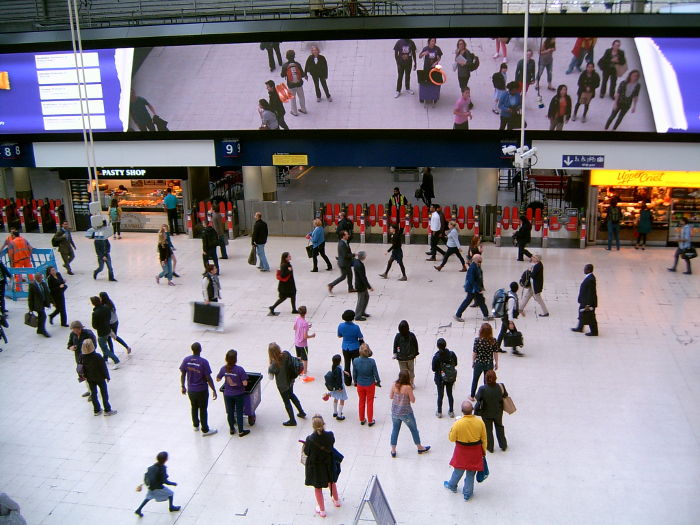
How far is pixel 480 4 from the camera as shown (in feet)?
77.2

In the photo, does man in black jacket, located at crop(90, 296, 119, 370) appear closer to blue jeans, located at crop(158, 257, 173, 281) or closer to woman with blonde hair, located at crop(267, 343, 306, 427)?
woman with blonde hair, located at crop(267, 343, 306, 427)

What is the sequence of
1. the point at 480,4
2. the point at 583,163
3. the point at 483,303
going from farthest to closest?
the point at 480,4
the point at 583,163
the point at 483,303

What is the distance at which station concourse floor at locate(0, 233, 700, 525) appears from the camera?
1010cm

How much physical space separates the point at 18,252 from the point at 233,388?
9629 millimetres

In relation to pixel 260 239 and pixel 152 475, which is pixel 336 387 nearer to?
pixel 152 475

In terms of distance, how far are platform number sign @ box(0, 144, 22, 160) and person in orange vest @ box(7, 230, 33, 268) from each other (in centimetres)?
802

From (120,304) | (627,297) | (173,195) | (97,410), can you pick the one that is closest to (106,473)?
(97,410)

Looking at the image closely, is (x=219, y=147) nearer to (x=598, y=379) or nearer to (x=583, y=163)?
(x=583, y=163)

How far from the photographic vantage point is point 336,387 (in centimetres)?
1163

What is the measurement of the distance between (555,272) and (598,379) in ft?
21.5

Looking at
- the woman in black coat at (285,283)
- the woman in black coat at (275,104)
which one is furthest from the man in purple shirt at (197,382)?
the woman in black coat at (275,104)

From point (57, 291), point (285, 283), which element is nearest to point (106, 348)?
point (57, 291)

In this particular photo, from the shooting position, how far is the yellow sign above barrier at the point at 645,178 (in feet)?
70.4

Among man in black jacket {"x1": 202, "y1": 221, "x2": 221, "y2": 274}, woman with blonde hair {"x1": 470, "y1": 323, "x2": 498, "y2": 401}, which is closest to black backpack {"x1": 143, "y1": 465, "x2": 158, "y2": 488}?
woman with blonde hair {"x1": 470, "y1": 323, "x2": 498, "y2": 401}
